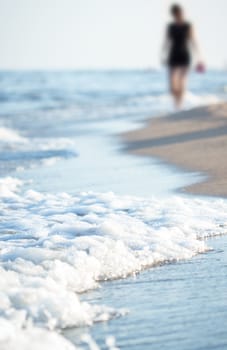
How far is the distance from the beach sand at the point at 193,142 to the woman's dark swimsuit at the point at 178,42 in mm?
1069

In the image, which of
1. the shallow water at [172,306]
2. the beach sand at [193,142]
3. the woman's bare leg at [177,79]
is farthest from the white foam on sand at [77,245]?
the woman's bare leg at [177,79]

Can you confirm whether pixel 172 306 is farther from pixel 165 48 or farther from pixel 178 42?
pixel 165 48

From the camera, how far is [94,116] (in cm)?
2130

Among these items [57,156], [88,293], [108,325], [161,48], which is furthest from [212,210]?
[161,48]

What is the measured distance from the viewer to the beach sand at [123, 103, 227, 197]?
27.2ft

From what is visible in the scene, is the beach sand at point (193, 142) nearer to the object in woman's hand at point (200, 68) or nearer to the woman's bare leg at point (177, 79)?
the woman's bare leg at point (177, 79)

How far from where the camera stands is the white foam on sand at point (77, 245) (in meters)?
4.00

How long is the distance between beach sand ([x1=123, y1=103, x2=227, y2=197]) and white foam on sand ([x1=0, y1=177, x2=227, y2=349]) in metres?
1.04

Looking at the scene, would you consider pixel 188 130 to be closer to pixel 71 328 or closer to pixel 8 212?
pixel 8 212

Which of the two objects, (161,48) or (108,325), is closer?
(108,325)

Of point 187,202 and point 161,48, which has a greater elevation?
point 161,48

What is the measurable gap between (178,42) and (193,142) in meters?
2.47

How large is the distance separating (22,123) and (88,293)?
1555cm

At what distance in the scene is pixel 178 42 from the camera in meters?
13.6
